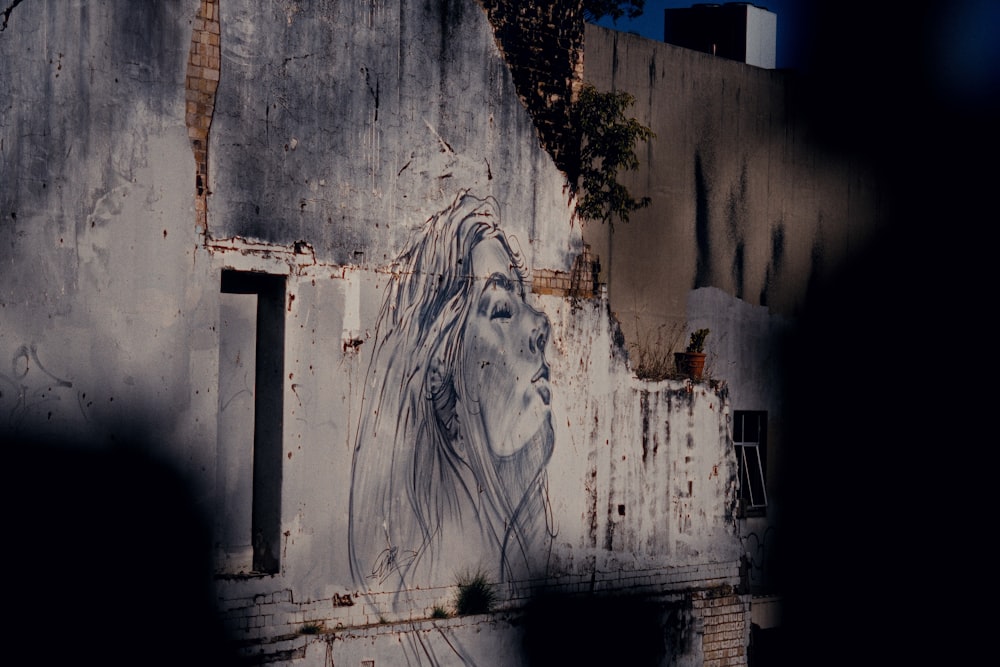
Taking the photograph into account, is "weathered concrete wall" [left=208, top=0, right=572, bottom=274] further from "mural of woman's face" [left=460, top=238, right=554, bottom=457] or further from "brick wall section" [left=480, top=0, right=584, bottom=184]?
"mural of woman's face" [left=460, top=238, right=554, bottom=457]

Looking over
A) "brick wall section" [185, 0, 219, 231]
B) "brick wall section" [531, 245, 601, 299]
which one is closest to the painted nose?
"brick wall section" [531, 245, 601, 299]

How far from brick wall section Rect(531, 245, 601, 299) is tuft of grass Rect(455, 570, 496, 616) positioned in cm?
232

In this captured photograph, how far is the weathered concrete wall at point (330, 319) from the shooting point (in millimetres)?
7223

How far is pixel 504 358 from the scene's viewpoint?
372 inches

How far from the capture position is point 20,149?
23.0 feet

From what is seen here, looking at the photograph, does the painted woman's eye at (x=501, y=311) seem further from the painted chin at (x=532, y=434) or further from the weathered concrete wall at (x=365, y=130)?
the painted chin at (x=532, y=434)

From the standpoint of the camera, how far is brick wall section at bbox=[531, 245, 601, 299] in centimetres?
973

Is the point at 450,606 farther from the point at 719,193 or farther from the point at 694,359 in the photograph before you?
the point at 719,193

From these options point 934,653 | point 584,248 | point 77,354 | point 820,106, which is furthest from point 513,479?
point 934,653

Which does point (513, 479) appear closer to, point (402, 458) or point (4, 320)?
Result: point (402, 458)

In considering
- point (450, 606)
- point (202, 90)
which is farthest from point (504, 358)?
point (202, 90)

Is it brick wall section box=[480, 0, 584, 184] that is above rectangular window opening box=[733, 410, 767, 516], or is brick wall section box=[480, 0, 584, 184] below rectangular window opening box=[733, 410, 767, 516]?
above

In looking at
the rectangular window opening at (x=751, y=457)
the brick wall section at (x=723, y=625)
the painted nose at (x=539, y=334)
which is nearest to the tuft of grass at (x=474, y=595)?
the painted nose at (x=539, y=334)

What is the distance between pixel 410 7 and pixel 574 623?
4.99m
